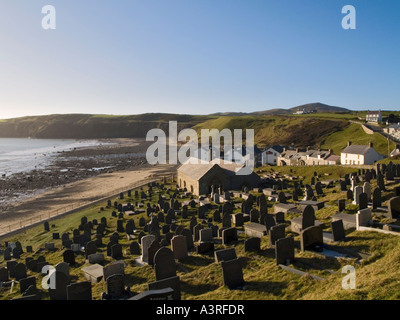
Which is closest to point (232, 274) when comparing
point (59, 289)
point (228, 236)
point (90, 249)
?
point (228, 236)

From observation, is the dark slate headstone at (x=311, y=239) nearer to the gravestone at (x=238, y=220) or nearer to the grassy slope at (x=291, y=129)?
the gravestone at (x=238, y=220)

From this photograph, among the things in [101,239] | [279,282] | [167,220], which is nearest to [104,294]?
[279,282]

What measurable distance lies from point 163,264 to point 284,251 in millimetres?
4767

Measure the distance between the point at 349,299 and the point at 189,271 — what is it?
7.94 meters

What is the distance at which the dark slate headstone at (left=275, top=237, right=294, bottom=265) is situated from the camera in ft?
41.1

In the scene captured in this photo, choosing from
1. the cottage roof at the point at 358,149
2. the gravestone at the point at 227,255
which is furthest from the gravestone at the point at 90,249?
the cottage roof at the point at 358,149

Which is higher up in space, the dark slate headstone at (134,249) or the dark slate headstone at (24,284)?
the dark slate headstone at (134,249)

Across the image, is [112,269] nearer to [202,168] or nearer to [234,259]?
[234,259]

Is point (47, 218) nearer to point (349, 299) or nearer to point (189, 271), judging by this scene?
point (189, 271)

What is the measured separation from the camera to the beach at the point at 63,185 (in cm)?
3981

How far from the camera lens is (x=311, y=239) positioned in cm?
1353

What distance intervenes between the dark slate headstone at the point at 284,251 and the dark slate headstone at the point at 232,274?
6.08 feet

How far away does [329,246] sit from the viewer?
13.4m

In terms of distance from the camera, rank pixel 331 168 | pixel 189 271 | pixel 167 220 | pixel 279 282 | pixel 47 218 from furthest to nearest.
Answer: pixel 331 168
pixel 47 218
pixel 167 220
pixel 189 271
pixel 279 282
